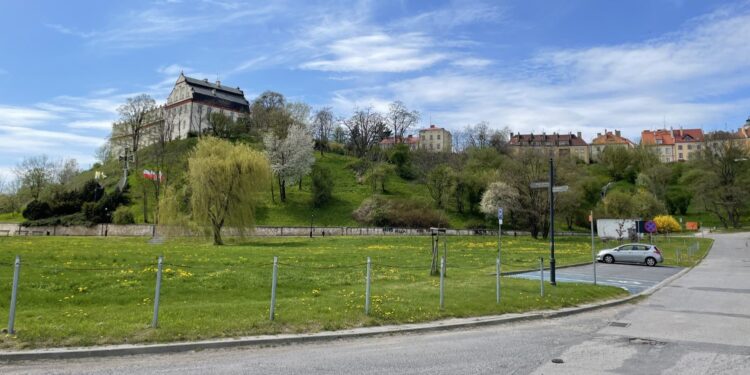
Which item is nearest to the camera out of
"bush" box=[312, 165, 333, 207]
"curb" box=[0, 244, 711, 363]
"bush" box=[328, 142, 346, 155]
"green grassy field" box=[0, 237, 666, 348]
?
"curb" box=[0, 244, 711, 363]

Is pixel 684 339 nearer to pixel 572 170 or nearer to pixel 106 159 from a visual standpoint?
pixel 572 170

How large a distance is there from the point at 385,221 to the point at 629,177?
73.8 m

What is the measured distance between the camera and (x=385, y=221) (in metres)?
73.8

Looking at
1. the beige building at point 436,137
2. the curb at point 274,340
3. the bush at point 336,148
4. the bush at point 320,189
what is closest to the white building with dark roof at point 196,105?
the bush at point 336,148

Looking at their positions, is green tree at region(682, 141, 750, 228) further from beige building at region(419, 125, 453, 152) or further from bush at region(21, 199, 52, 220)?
bush at region(21, 199, 52, 220)

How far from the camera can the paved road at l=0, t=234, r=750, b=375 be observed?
24.6ft

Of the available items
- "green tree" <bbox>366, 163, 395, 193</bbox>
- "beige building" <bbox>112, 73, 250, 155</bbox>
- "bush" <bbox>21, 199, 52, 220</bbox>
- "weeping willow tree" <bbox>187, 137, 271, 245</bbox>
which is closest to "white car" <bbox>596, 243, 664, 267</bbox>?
"weeping willow tree" <bbox>187, 137, 271, 245</bbox>

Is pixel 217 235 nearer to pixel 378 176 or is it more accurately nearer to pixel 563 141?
pixel 378 176

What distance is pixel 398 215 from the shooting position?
7406 centimetres

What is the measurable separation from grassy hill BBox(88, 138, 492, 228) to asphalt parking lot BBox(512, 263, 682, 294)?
4947cm

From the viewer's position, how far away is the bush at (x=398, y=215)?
2894 inches

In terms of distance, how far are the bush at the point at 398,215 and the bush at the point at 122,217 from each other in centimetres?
3196

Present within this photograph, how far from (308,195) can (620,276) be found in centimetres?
6643

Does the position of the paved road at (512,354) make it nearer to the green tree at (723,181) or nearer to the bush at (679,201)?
the green tree at (723,181)
